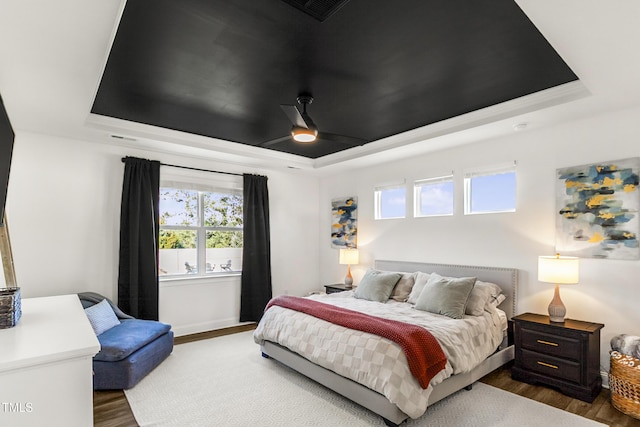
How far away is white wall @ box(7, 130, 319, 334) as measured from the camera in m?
3.97

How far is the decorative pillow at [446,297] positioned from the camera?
3.64 metres

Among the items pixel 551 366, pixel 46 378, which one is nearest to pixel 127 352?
pixel 46 378

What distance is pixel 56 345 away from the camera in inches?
49.9

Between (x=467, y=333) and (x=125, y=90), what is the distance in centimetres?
391

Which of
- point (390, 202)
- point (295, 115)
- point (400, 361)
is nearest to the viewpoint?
point (400, 361)

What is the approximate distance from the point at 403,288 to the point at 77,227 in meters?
4.14

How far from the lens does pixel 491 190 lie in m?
4.40

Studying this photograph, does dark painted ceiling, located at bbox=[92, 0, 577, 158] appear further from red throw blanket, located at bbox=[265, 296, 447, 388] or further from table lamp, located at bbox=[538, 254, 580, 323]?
red throw blanket, located at bbox=[265, 296, 447, 388]

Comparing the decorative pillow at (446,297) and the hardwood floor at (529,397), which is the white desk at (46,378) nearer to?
the hardwood floor at (529,397)

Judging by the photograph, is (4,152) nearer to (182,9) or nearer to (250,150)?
(182,9)

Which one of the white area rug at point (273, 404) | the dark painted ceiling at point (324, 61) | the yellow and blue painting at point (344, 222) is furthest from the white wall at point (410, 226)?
the white area rug at point (273, 404)

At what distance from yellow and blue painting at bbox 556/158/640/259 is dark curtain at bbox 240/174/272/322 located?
4.05 m

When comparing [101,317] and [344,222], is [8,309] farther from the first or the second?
[344,222]

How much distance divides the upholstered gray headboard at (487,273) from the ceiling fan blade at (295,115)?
2.75 metres
